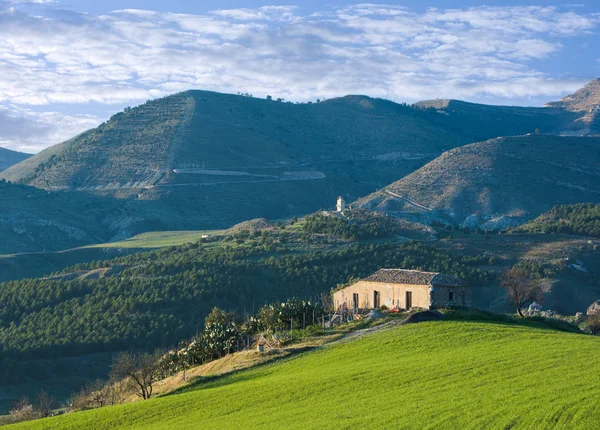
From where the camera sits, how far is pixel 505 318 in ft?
161

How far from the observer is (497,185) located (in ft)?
468

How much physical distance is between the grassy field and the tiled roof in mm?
7977

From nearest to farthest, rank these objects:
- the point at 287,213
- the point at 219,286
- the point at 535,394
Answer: the point at 535,394, the point at 219,286, the point at 287,213

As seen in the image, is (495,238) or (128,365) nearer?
(128,365)

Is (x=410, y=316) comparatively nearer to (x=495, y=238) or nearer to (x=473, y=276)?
(x=473, y=276)

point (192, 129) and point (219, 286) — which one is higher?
point (192, 129)

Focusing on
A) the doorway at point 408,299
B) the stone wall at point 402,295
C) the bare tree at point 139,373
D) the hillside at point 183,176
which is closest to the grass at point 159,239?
the hillside at point 183,176

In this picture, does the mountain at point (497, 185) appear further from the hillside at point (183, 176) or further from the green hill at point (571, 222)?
the hillside at point (183, 176)

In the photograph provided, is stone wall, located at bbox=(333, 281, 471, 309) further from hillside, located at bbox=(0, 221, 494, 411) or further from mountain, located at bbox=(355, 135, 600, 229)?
mountain, located at bbox=(355, 135, 600, 229)

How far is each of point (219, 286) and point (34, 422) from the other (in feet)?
156

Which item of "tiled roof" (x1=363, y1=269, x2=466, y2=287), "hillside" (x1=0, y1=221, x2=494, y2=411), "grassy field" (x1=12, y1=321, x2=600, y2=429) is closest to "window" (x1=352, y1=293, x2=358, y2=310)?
"tiled roof" (x1=363, y1=269, x2=466, y2=287)

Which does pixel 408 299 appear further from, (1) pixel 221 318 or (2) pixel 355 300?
(1) pixel 221 318

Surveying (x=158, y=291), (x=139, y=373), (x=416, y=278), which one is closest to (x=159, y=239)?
(x=158, y=291)

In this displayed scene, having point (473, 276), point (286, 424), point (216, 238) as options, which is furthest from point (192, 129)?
point (286, 424)
